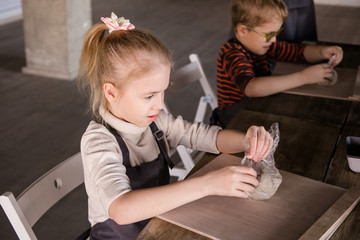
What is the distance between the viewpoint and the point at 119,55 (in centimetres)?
134

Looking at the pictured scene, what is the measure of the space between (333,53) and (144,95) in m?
1.26

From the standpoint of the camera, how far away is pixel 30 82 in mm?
4250

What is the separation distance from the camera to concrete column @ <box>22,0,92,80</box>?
4.17m

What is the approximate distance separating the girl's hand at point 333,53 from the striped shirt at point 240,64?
0.11 metres

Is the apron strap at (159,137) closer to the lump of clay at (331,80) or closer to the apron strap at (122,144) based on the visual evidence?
the apron strap at (122,144)

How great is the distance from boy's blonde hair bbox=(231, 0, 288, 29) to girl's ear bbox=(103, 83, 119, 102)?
3.24 feet

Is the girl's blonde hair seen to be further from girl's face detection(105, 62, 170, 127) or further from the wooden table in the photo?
the wooden table

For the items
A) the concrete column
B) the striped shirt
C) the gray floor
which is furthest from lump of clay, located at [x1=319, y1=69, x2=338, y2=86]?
the concrete column

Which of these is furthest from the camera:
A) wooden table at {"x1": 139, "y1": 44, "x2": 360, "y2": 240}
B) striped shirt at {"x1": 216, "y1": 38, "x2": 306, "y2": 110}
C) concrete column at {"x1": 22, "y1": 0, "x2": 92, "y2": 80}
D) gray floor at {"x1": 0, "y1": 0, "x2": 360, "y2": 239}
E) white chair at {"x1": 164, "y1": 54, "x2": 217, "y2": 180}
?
concrete column at {"x1": 22, "y1": 0, "x2": 92, "y2": 80}

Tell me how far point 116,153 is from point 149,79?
0.71 ft

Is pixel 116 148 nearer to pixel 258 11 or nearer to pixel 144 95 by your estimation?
pixel 144 95

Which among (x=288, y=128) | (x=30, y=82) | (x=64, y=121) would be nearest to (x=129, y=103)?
(x=288, y=128)

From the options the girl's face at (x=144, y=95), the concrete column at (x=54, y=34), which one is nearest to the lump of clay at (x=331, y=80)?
the girl's face at (x=144, y=95)

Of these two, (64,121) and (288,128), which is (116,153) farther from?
(64,121)
